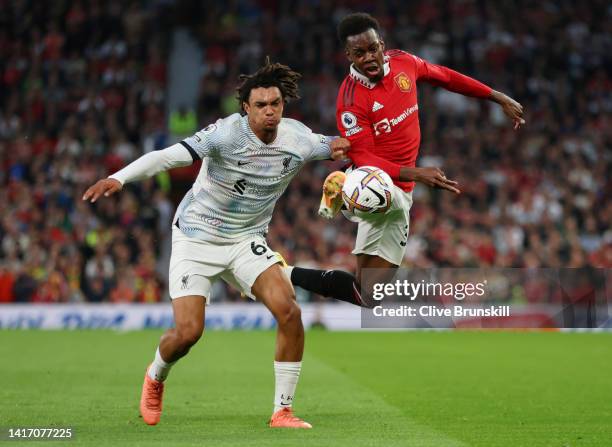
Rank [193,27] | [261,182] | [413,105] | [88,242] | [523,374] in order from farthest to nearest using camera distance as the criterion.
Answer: [193,27], [88,242], [523,374], [413,105], [261,182]

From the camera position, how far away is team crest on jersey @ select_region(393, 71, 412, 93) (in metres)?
9.30

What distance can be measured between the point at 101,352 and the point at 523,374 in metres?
6.02

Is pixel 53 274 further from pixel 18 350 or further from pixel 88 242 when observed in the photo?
pixel 18 350

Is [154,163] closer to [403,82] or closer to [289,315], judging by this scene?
[289,315]

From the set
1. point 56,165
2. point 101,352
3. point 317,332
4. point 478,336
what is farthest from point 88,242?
point 478,336

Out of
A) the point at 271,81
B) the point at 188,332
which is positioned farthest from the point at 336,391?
the point at 271,81

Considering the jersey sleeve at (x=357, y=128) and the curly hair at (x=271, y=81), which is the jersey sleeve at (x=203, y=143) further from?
the jersey sleeve at (x=357, y=128)

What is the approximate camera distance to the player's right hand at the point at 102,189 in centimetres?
762

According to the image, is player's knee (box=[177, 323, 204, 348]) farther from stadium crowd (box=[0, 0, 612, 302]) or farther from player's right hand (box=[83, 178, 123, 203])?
stadium crowd (box=[0, 0, 612, 302])

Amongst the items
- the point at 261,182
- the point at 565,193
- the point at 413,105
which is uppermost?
the point at 565,193

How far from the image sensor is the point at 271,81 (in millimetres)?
8562

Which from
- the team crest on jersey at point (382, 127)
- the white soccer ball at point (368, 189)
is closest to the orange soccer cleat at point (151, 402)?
the white soccer ball at point (368, 189)

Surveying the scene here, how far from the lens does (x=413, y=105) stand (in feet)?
31.0

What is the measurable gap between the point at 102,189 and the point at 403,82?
9.53 ft
